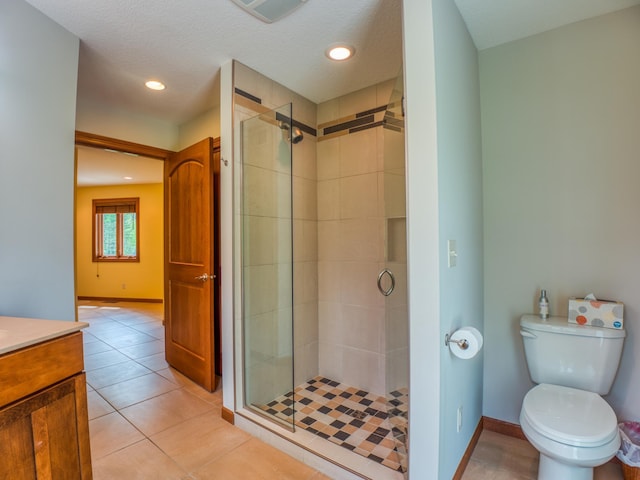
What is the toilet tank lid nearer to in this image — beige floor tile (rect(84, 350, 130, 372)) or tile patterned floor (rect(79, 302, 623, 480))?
tile patterned floor (rect(79, 302, 623, 480))

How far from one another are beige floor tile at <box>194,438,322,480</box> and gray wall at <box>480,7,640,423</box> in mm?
1265

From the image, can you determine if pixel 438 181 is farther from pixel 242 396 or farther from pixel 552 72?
pixel 242 396

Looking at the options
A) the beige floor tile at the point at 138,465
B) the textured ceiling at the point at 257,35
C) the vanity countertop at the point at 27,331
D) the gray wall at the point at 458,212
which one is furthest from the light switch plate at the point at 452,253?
the beige floor tile at the point at 138,465

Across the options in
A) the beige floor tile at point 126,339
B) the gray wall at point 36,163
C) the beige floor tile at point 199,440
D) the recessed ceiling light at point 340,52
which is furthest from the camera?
the beige floor tile at point 126,339

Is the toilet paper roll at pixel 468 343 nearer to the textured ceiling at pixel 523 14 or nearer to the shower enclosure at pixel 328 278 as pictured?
the shower enclosure at pixel 328 278

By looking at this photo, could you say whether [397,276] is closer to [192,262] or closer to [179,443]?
[179,443]

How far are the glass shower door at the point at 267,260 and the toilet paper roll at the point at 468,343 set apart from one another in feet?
3.83

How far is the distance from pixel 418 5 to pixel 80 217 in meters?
7.72

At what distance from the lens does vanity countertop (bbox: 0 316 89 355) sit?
1.00 metres

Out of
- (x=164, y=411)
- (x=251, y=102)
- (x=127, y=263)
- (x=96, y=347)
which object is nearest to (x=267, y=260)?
(x=251, y=102)

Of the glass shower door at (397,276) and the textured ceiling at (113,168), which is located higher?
the textured ceiling at (113,168)

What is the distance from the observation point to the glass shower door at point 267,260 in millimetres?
2209

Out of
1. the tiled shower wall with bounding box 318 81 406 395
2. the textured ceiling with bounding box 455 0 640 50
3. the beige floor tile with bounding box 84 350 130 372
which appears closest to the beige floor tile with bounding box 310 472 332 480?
the tiled shower wall with bounding box 318 81 406 395

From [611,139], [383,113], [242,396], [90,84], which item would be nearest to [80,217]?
[90,84]
